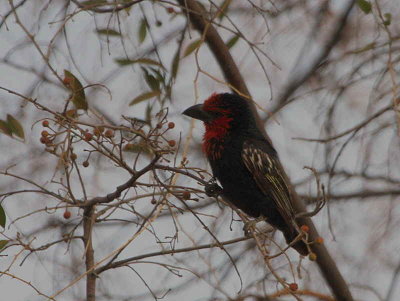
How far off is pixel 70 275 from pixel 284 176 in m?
1.56

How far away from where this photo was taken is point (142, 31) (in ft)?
15.1

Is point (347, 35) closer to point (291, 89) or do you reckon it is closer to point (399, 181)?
point (291, 89)

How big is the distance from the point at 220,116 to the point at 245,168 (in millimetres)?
420

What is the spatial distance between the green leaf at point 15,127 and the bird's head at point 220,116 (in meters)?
1.40

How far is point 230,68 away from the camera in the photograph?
473cm

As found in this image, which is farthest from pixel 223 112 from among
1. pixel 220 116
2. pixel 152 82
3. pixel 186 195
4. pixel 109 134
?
pixel 109 134

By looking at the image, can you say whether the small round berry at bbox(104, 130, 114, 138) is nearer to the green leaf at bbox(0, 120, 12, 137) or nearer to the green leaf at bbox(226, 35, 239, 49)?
the green leaf at bbox(0, 120, 12, 137)

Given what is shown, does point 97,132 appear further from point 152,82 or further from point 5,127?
point 152,82

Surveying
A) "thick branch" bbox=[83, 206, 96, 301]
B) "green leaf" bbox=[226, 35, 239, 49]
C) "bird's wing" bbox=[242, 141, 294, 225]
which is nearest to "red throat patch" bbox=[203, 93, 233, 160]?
"bird's wing" bbox=[242, 141, 294, 225]

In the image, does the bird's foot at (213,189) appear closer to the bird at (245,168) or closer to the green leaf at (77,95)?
the bird at (245,168)

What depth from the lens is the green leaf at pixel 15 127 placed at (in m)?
3.42

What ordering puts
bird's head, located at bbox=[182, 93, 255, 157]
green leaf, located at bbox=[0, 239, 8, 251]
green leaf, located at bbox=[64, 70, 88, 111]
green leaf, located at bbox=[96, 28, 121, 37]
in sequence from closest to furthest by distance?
green leaf, located at bbox=[0, 239, 8, 251], green leaf, located at bbox=[64, 70, 88, 111], green leaf, located at bbox=[96, 28, 121, 37], bird's head, located at bbox=[182, 93, 255, 157]

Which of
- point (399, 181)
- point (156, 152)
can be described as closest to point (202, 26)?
point (399, 181)

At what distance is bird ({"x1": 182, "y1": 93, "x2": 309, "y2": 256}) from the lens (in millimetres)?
4504
